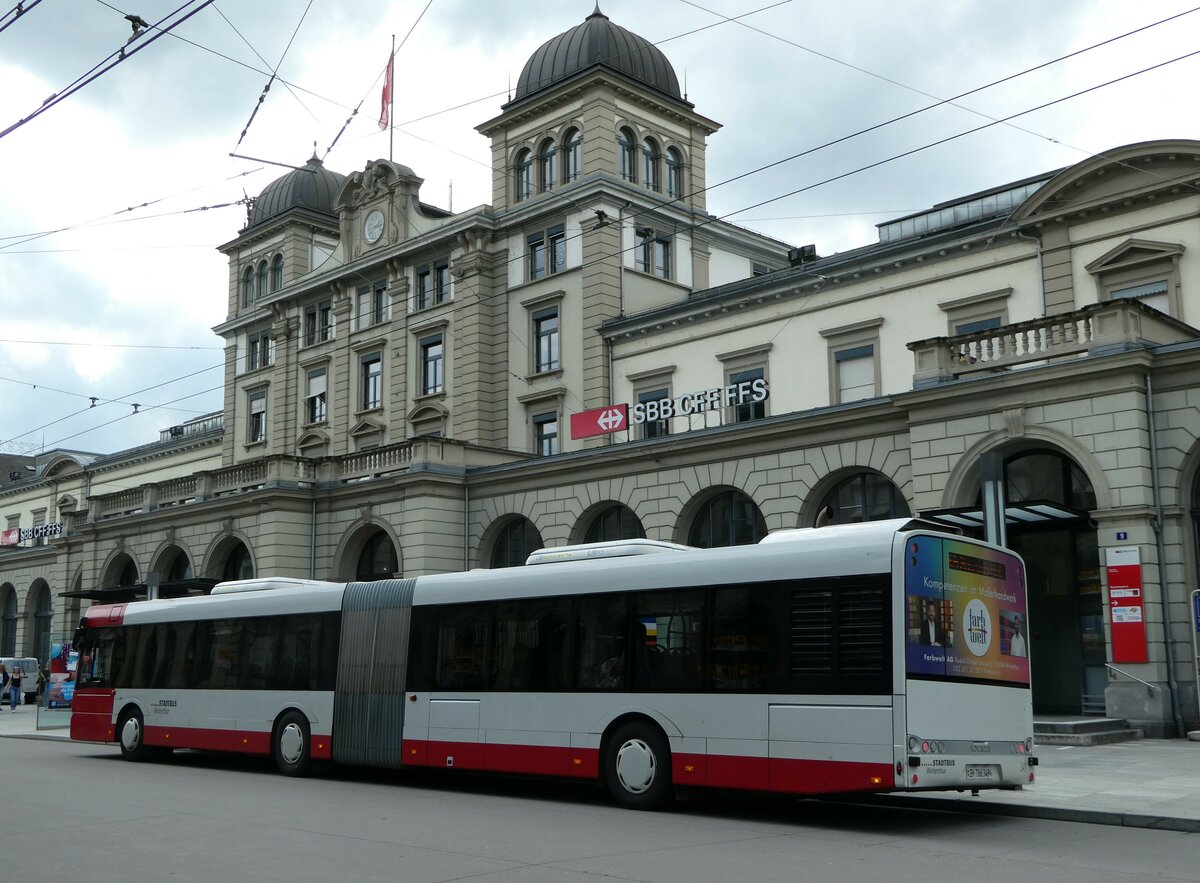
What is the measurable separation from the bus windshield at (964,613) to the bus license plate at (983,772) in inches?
35.9

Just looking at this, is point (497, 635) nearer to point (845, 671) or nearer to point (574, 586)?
point (574, 586)

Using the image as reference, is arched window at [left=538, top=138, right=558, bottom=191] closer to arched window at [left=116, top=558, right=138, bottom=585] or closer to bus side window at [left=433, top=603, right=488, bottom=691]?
arched window at [left=116, top=558, right=138, bottom=585]

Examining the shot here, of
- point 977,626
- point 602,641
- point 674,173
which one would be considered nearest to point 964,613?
point 977,626

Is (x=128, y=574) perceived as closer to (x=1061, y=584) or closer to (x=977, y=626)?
(x=1061, y=584)

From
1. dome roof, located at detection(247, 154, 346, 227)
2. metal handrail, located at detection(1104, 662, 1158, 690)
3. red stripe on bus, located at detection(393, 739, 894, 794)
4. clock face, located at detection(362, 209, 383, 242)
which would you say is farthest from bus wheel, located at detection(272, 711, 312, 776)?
dome roof, located at detection(247, 154, 346, 227)

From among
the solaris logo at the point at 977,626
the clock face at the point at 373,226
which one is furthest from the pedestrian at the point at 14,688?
the solaris logo at the point at 977,626

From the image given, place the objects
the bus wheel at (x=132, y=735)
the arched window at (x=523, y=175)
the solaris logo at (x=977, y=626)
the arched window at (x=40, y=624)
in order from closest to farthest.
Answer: the solaris logo at (x=977, y=626), the bus wheel at (x=132, y=735), the arched window at (x=523, y=175), the arched window at (x=40, y=624)

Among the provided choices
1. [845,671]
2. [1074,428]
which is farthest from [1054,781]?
[1074,428]

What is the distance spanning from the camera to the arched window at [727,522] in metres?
31.2

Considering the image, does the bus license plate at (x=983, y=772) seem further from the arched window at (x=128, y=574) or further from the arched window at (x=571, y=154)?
the arched window at (x=128, y=574)

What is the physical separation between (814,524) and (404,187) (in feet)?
81.3

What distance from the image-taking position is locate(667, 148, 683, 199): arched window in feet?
147

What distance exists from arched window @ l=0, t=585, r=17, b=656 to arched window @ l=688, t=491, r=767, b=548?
46.6 m

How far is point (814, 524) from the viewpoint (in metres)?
29.7
